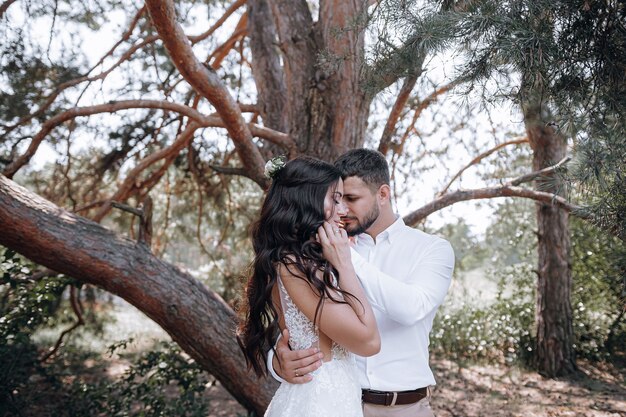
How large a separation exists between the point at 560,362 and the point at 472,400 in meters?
1.82

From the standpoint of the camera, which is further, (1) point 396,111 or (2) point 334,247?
(1) point 396,111

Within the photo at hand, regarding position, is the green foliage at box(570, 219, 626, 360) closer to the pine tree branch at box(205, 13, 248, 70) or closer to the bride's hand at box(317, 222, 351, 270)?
the pine tree branch at box(205, 13, 248, 70)

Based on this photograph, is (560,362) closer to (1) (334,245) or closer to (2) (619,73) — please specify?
(2) (619,73)

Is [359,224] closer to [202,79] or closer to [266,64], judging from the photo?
[202,79]

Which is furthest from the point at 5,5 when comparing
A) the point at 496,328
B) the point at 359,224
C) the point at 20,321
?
the point at 496,328

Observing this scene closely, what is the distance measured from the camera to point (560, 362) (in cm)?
754

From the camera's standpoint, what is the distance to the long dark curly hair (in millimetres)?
2104

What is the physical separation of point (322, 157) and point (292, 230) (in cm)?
239

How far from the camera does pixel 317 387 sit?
2.17 metres

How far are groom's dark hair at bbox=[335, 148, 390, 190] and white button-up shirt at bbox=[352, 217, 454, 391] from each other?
250mm

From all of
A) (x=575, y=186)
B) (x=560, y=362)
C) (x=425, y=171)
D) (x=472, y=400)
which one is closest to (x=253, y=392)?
(x=575, y=186)

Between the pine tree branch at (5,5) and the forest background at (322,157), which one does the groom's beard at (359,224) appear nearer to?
the forest background at (322,157)

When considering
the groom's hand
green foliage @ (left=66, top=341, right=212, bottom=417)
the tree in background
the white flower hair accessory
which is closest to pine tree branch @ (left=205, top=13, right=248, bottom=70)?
green foliage @ (left=66, top=341, right=212, bottom=417)

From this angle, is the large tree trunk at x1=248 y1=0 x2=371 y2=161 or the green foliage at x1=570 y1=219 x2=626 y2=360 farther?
the green foliage at x1=570 y1=219 x2=626 y2=360
